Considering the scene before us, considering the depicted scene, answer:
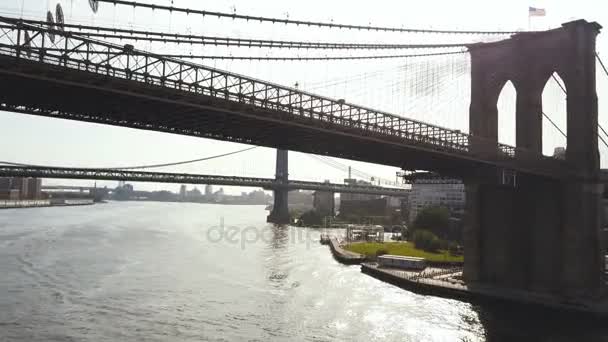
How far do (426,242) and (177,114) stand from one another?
31727mm

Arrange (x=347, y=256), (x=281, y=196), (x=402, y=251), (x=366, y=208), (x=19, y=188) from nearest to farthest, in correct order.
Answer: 1. (x=347, y=256)
2. (x=402, y=251)
3. (x=281, y=196)
4. (x=366, y=208)
5. (x=19, y=188)

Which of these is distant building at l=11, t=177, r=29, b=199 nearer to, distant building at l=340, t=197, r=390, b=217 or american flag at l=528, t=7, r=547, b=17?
distant building at l=340, t=197, r=390, b=217

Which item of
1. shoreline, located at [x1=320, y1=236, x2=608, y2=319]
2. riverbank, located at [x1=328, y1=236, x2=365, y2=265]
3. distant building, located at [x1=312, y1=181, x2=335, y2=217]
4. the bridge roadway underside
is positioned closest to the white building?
distant building, located at [x1=312, y1=181, x2=335, y2=217]

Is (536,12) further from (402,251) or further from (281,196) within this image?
(281,196)

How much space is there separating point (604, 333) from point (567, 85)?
1325 centimetres

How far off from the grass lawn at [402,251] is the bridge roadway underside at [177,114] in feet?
41.7

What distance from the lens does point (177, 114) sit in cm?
2128

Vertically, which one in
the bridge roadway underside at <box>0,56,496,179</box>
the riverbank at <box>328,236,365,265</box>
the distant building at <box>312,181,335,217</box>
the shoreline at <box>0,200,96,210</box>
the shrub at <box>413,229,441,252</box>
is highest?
the bridge roadway underside at <box>0,56,496,179</box>

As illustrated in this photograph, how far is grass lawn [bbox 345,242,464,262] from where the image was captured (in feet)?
138

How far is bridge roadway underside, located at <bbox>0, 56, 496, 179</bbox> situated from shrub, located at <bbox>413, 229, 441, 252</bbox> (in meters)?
16.7

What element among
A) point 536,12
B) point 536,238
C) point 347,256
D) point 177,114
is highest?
point 536,12

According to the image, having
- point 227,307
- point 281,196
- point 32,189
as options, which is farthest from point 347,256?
point 32,189

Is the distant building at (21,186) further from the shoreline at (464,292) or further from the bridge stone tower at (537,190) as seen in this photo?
the bridge stone tower at (537,190)

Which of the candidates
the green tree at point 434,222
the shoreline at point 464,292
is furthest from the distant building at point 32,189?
the shoreline at point 464,292
